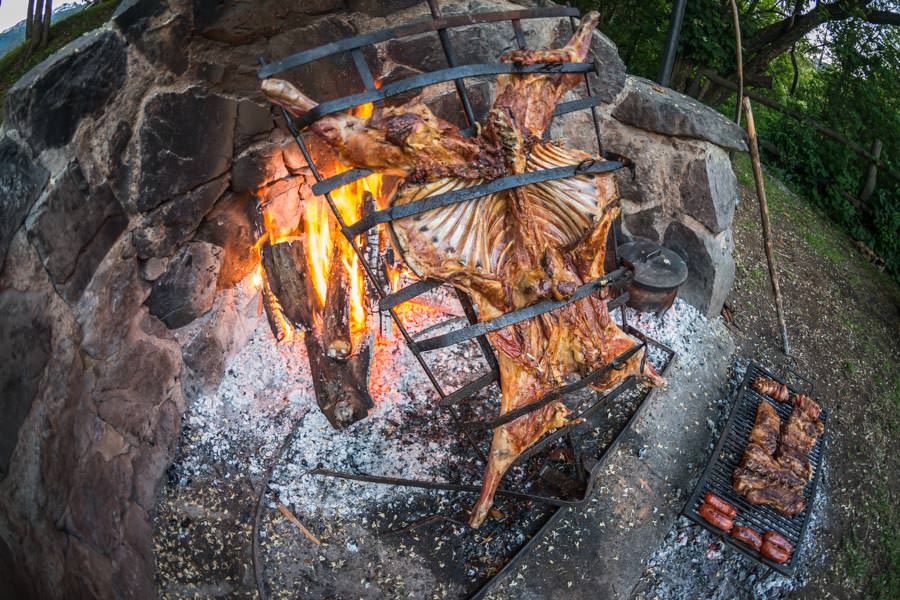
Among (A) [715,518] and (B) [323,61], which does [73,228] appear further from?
(A) [715,518]

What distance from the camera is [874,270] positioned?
21.0 ft

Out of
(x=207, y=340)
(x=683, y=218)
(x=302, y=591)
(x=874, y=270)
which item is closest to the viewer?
(x=302, y=591)

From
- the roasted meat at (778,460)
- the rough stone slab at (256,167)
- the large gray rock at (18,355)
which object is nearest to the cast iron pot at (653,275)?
the roasted meat at (778,460)

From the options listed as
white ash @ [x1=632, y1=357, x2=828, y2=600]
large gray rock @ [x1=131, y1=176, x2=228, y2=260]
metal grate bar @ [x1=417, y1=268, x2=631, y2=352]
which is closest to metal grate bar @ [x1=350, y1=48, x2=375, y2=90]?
metal grate bar @ [x1=417, y1=268, x2=631, y2=352]

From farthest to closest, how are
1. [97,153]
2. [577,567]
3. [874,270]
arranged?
[874,270] → [577,567] → [97,153]

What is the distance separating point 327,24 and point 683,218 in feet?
8.71

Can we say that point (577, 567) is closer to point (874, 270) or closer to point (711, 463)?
point (711, 463)

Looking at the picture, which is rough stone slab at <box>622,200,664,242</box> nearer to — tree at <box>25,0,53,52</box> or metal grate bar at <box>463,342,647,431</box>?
metal grate bar at <box>463,342,647,431</box>

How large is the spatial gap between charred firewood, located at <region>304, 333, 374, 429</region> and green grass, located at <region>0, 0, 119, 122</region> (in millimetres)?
1939

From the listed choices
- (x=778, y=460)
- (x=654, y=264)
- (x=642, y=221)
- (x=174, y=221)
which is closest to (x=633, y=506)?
(x=778, y=460)

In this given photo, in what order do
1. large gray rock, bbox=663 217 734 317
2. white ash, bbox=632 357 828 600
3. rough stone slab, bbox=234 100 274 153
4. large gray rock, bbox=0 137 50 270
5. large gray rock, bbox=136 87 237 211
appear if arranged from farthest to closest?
large gray rock, bbox=663 217 734 317 < white ash, bbox=632 357 828 600 < rough stone slab, bbox=234 100 274 153 < large gray rock, bbox=136 87 237 211 < large gray rock, bbox=0 137 50 270

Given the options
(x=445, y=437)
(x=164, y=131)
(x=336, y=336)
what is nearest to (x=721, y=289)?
(x=445, y=437)

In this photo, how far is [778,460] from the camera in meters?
3.63

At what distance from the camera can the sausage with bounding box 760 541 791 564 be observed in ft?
10.4
